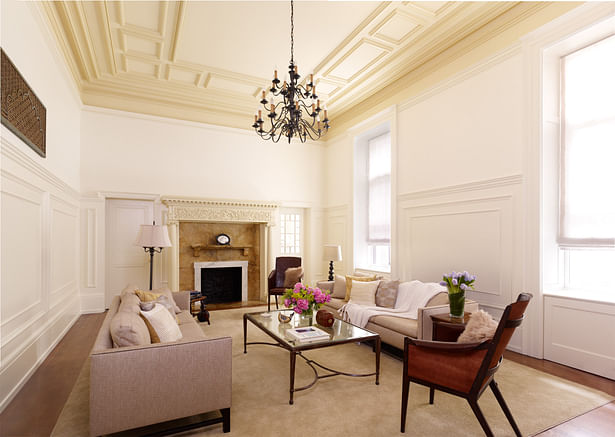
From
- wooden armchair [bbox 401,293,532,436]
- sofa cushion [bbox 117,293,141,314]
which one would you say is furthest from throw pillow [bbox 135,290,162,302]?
wooden armchair [bbox 401,293,532,436]

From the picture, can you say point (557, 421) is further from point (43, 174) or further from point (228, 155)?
point (228, 155)

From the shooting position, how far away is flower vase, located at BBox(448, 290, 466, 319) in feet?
11.0

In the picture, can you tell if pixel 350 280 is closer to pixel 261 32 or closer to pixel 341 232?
pixel 341 232

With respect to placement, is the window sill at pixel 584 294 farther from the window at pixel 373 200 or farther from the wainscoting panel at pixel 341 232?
the wainscoting panel at pixel 341 232

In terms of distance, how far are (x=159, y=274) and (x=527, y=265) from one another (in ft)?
18.9

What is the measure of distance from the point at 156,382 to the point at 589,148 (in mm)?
4441

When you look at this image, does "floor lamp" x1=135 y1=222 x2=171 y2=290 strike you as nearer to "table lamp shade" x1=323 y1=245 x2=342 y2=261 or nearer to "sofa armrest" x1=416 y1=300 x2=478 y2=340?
"table lamp shade" x1=323 y1=245 x2=342 y2=261

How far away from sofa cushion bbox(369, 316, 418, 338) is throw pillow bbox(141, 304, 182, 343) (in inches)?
86.7

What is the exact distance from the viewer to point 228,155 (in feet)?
23.0

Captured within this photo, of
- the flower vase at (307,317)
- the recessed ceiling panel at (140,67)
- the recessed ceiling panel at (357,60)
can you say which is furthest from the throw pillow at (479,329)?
the recessed ceiling panel at (140,67)

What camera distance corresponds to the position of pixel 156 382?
2.15m

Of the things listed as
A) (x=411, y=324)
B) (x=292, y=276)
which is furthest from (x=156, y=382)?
(x=292, y=276)

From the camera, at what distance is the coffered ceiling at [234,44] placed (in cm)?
407

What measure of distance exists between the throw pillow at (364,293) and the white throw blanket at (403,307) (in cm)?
15
